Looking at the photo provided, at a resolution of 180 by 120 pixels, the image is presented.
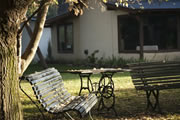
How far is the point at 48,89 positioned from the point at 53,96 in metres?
0.20

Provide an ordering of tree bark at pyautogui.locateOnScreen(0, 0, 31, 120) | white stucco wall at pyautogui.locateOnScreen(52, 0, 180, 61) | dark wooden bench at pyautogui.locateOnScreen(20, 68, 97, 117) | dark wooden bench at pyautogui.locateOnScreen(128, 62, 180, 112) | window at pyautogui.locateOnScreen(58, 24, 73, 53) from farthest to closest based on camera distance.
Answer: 1. window at pyautogui.locateOnScreen(58, 24, 73, 53)
2. white stucco wall at pyautogui.locateOnScreen(52, 0, 180, 61)
3. dark wooden bench at pyautogui.locateOnScreen(128, 62, 180, 112)
4. dark wooden bench at pyautogui.locateOnScreen(20, 68, 97, 117)
5. tree bark at pyautogui.locateOnScreen(0, 0, 31, 120)

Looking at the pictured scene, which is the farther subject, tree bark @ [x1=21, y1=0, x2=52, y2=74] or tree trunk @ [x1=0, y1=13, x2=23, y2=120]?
tree bark @ [x1=21, y1=0, x2=52, y2=74]

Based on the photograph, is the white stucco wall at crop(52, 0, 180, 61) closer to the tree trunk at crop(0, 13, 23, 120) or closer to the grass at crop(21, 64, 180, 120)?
the grass at crop(21, 64, 180, 120)

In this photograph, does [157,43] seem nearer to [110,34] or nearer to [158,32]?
[158,32]

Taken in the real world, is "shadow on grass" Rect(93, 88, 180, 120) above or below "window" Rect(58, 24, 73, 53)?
below

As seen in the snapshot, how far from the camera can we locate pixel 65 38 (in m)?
20.6

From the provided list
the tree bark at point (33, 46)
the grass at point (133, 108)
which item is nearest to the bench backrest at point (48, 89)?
the grass at point (133, 108)

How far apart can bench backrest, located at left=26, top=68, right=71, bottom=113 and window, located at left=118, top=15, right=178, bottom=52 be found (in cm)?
1180

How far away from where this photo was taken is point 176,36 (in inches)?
658

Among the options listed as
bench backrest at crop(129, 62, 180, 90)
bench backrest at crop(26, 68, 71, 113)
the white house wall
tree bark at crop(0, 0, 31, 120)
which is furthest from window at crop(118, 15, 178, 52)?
tree bark at crop(0, 0, 31, 120)

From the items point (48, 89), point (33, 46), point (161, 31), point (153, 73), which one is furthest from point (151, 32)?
point (48, 89)

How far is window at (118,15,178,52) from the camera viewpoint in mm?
16844

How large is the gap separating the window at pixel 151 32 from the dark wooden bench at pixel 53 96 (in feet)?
38.9

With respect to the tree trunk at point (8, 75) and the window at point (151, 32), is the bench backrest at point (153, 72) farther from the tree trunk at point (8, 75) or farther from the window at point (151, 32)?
the window at point (151, 32)
